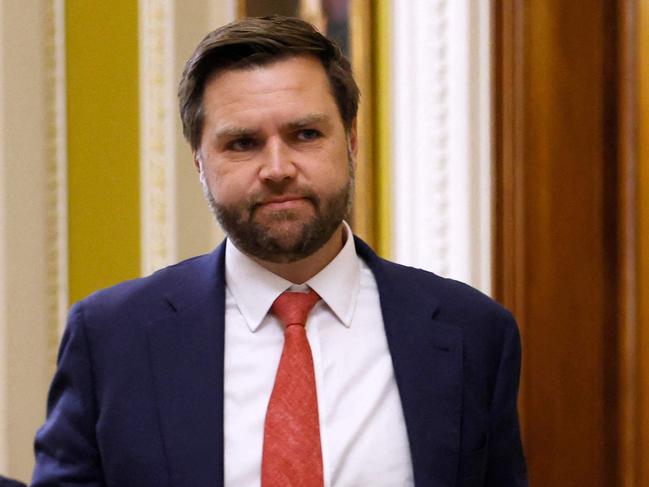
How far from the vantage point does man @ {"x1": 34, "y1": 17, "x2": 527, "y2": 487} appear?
5.79ft

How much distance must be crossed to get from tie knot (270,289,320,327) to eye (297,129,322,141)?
0.27 meters

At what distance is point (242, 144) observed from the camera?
6.09 ft

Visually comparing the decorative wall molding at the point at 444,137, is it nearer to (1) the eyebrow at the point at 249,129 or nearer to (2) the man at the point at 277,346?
(2) the man at the point at 277,346

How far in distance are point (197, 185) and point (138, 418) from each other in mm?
1499

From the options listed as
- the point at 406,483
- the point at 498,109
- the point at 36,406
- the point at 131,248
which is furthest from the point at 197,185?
the point at 406,483

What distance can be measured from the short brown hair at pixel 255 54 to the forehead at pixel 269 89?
0.05 ft

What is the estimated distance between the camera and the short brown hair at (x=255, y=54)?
1.87 metres

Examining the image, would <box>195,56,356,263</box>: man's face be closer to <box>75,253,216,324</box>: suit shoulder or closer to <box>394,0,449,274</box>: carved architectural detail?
<box>75,253,216,324</box>: suit shoulder

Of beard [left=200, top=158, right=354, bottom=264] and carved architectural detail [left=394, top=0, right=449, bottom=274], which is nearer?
beard [left=200, top=158, right=354, bottom=264]

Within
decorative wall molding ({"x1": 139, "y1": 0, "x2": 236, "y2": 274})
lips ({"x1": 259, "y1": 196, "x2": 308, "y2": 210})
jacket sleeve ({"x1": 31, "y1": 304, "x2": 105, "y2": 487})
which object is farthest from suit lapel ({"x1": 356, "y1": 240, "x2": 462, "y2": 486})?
decorative wall molding ({"x1": 139, "y1": 0, "x2": 236, "y2": 274})

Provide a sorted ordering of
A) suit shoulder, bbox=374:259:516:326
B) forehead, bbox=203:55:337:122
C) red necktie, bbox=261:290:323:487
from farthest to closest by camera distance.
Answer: suit shoulder, bbox=374:259:516:326 < forehead, bbox=203:55:337:122 < red necktie, bbox=261:290:323:487

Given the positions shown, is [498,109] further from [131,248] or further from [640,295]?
[131,248]

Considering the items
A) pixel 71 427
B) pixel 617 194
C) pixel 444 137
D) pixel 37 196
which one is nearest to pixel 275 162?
pixel 71 427

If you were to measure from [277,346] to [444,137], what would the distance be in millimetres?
745
